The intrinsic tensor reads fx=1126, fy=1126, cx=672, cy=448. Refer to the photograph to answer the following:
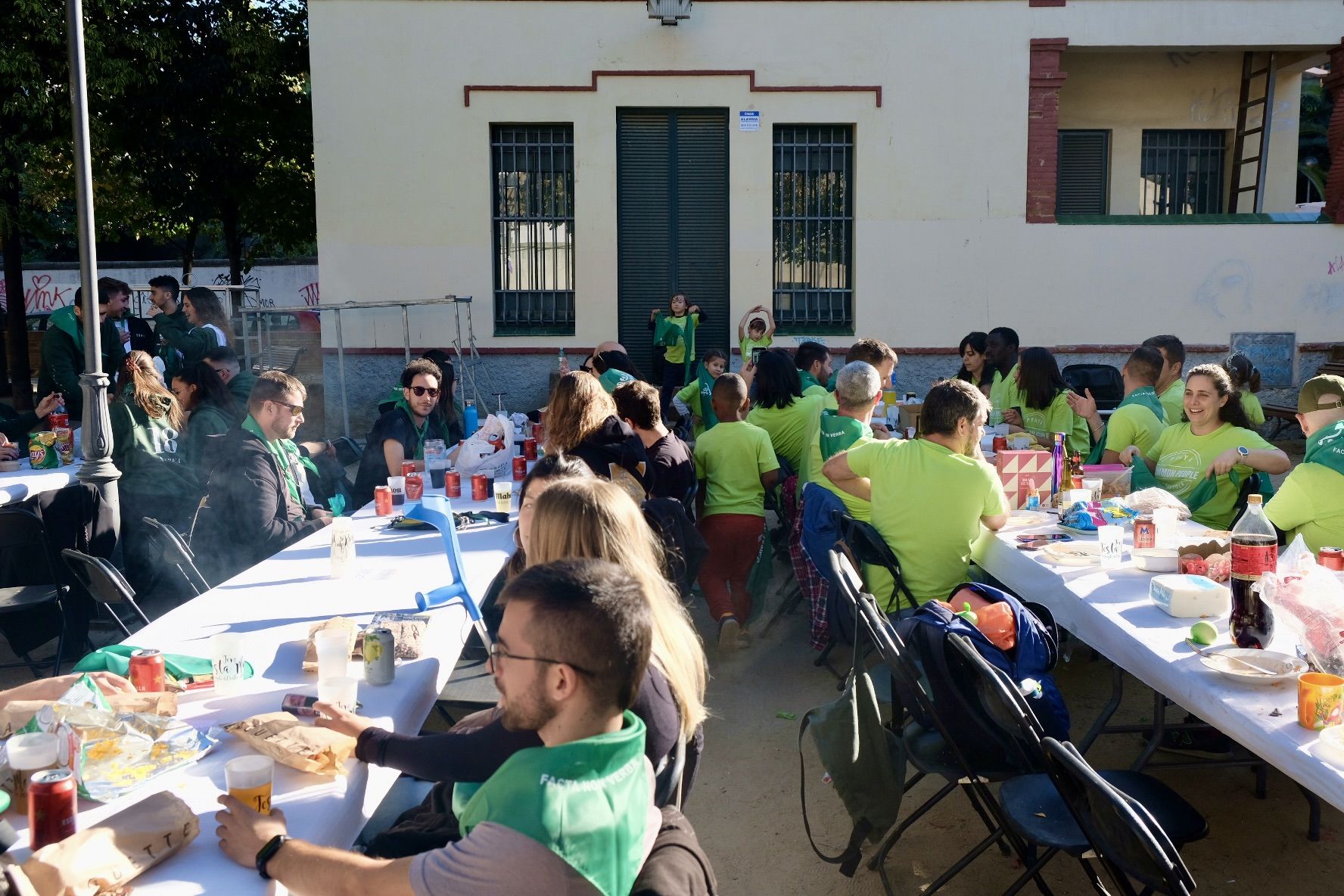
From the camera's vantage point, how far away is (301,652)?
11.1 ft

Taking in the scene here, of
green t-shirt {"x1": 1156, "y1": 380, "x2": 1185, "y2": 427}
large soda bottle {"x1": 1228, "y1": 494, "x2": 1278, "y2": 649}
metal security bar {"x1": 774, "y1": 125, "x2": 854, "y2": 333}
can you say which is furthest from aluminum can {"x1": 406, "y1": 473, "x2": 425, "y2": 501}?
metal security bar {"x1": 774, "y1": 125, "x2": 854, "y2": 333}

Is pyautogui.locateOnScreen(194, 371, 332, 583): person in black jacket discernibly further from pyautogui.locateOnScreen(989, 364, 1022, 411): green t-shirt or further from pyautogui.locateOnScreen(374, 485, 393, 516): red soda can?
pyautogui.locateOnScreen(989, 364, 1022, 411): green t-shirt

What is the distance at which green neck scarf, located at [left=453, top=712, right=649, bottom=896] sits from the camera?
1.87m

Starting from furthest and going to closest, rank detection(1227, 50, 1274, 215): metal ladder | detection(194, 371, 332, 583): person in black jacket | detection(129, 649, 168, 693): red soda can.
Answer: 1. detection(1227, 50, 1274, 215): metal ladder
2. detection(194, 371, 332, 583): person in black jacket
3. detection(129, 649, 168, 693): red soda can

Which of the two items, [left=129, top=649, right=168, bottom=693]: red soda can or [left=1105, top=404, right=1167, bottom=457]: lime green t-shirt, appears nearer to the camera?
[left=129, top=649, right=168, bottom=693]: red soda can

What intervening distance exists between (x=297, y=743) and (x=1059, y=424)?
19.6ft

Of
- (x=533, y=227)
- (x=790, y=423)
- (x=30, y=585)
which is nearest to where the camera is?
(x=30, y=585)

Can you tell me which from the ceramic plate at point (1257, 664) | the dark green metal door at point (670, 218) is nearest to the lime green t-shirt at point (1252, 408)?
the ceramic plate at point (1257, 664)

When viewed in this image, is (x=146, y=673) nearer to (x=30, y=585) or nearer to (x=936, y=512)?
(x=936, y=512)

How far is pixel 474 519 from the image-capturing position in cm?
Answer: 555

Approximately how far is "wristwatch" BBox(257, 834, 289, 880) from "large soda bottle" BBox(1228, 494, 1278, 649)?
2.74 meters

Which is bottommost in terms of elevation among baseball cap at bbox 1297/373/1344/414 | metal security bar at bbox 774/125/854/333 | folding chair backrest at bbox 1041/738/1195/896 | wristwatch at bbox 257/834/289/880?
folding chair backrest at bbox 1041/738/1195/896

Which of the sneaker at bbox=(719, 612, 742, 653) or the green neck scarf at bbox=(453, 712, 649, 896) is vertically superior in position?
the green neck scarf at bbox=(453, 712, 649, 896)

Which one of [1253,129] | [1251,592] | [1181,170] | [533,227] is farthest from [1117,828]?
[1253,129]
